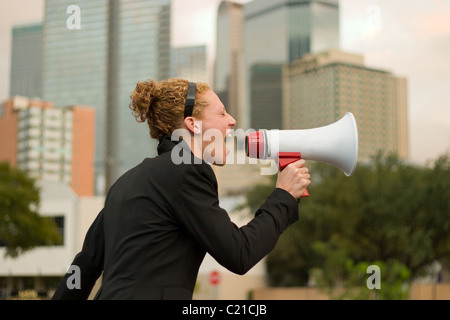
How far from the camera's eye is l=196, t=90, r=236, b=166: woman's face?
8.22 ft

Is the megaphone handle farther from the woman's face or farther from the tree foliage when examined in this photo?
the tree foliage

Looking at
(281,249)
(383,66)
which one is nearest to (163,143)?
(281,249)

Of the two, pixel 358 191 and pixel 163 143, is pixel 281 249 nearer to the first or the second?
pixel 358 191

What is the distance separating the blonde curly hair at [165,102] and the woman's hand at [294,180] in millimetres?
364

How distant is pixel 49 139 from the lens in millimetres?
172625

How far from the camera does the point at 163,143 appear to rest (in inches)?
99.3

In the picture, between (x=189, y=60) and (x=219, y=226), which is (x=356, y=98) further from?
(x=219, y=226)

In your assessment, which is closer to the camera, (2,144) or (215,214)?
(215,214)

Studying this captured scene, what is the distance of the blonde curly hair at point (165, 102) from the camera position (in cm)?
252

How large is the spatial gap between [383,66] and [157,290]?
13156cm

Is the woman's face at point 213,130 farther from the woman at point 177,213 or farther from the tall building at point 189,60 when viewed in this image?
the tall building at point 189,60

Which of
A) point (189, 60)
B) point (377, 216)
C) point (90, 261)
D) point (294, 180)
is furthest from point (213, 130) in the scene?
point (189, 60)

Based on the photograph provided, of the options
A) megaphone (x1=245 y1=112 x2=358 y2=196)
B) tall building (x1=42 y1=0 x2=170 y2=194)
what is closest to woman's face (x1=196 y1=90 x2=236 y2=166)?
megaphone (x1=245 y1=112 x2=358 y2=196)
